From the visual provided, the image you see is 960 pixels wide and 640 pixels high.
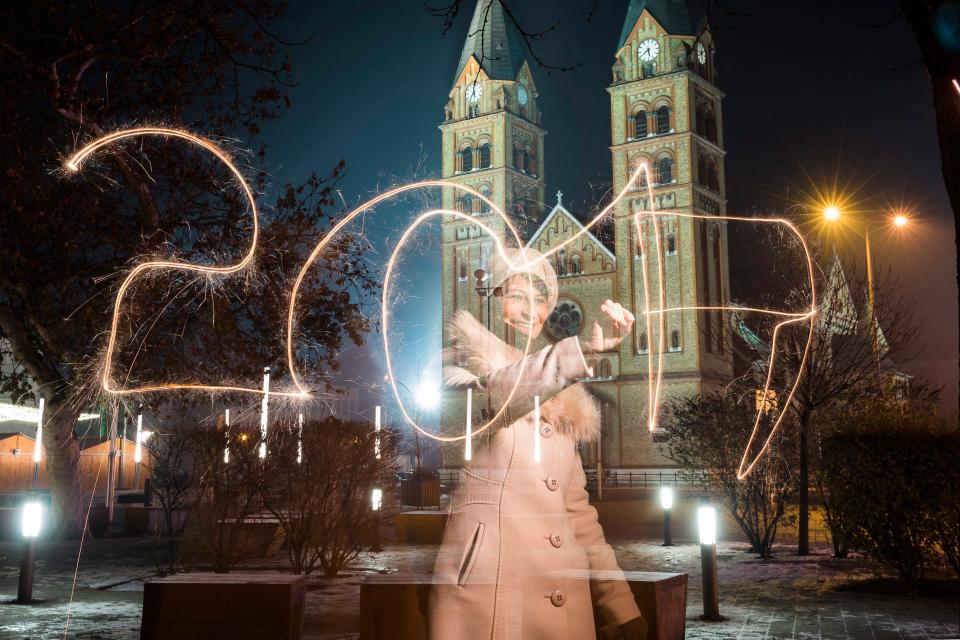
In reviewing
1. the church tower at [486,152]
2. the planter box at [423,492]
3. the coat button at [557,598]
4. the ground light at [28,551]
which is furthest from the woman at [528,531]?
the church tower at [486,152]

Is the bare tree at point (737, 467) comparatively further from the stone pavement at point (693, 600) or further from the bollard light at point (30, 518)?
the bollard light at point (30, 518)

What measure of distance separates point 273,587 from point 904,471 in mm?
6662

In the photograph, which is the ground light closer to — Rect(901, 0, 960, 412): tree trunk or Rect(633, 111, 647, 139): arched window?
Rect(901, 0, 960, 412): tree trunk

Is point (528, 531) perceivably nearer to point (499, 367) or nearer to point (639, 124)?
point (499, 367)

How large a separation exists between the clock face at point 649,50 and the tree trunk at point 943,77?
175ft

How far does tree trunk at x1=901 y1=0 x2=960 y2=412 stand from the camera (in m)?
5.95

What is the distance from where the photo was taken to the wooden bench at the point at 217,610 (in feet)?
22.7

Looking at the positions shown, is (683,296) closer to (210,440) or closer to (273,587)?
(210,440)

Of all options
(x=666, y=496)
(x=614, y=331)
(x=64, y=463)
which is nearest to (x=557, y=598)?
(x=614, y=331)

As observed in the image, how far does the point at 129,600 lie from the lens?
1016 centimetres

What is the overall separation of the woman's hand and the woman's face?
0.35m

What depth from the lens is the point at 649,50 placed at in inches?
2265

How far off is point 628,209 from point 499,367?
52.4m

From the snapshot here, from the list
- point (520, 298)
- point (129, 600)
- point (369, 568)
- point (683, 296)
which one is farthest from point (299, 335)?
point (683, 296)
